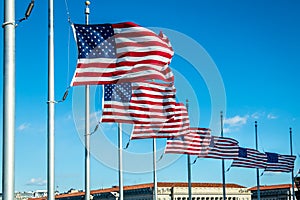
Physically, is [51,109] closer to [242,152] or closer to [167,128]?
[167,128]

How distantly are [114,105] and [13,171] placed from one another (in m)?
16.3

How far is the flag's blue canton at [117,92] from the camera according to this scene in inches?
1113

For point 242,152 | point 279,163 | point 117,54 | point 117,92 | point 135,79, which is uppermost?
point 117,54

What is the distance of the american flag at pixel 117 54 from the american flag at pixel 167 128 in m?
8.97

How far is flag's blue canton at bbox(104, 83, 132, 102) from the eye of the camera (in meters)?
28.3

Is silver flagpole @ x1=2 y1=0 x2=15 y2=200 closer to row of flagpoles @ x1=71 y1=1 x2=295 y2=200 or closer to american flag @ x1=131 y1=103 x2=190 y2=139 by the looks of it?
row of flagpoles @ x1=71 y1=1 x2=295 y2=200

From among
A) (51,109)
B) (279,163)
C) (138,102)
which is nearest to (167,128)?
(138,102)

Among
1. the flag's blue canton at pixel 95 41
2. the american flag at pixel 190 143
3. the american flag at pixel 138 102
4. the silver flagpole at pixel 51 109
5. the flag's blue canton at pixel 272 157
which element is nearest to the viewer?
the silver flagpole at pixel 51 109

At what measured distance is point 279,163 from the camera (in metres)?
67.6

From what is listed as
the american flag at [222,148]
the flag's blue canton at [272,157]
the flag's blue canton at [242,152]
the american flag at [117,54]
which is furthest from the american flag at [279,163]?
the american flag at [117,54]

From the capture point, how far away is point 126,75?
878 inches

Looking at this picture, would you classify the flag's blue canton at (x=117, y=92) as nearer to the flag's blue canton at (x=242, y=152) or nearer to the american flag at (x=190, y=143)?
the american flag at (x=190, y=143)

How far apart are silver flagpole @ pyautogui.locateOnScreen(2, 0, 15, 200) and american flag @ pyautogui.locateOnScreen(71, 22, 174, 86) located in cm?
797

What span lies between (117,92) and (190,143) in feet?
52.7
